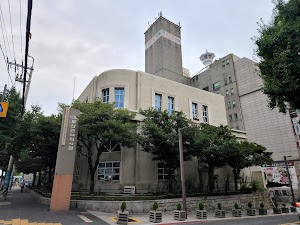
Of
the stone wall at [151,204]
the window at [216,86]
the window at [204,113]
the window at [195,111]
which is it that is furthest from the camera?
the window at [216,86]

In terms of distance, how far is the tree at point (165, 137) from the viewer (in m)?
20.4

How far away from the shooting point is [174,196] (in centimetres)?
2072

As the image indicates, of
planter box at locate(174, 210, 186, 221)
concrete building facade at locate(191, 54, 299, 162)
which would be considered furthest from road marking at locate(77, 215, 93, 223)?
concrete building facade at locate(191, 54, 299, 162)

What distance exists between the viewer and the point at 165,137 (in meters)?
20.1

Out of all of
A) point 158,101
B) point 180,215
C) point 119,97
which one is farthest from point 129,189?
point 158,101

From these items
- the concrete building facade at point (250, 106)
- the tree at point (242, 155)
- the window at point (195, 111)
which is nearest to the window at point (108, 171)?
the tree at point (242, 155)

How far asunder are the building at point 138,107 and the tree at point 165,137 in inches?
98.2

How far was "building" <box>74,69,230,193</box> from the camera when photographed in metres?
23.4

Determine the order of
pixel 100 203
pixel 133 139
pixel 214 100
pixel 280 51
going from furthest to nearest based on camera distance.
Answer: pixel 214 100
pixel 133 139
pixel 100 203
pixel 280 51

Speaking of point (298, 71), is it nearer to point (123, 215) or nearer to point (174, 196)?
point (123, 215)

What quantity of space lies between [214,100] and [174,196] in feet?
62.3

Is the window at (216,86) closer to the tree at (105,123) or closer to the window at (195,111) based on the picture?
the window at (195,111)

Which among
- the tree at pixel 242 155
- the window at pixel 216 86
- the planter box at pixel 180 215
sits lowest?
the planter box at pixel 180 215

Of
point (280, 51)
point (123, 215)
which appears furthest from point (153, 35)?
point (123, 215)
